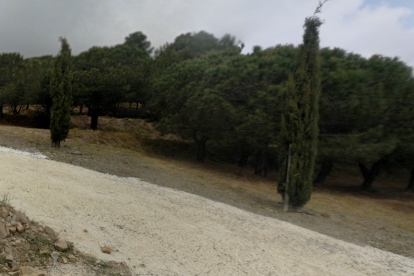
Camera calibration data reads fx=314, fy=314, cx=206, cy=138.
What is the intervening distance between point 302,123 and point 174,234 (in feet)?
18.0

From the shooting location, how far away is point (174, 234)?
5734 millimetres

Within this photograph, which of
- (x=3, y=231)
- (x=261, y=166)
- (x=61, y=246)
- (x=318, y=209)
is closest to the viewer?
(x=3, y=231)

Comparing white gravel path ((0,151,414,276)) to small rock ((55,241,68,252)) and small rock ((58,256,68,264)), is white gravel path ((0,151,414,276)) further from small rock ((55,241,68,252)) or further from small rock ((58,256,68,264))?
small rock ((58,256,68,264))

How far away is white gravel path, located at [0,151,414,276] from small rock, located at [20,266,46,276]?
105cm

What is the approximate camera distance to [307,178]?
9.41 meters

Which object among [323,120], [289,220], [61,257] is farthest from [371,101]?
[61,257]

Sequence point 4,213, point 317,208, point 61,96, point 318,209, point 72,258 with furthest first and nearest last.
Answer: point 61,96, point 317,208, point 318,209, point 4,213, point 72,258

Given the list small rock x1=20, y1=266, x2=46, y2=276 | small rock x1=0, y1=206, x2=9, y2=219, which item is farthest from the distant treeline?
small rock x1=20, y1=266, x2=46, y2=276

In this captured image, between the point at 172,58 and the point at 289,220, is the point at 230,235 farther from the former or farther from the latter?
the point at 172,58

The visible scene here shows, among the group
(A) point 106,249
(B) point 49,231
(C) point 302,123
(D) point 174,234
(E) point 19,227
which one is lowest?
(D) point 174,234

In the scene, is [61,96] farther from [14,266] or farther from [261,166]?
[261,166]

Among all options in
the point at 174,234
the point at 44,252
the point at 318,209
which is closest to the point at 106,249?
the point at 44,252

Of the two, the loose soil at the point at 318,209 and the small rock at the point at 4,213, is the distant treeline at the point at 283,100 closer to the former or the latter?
the loose soil at the point at 318,209

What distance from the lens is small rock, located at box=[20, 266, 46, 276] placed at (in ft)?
9.82
